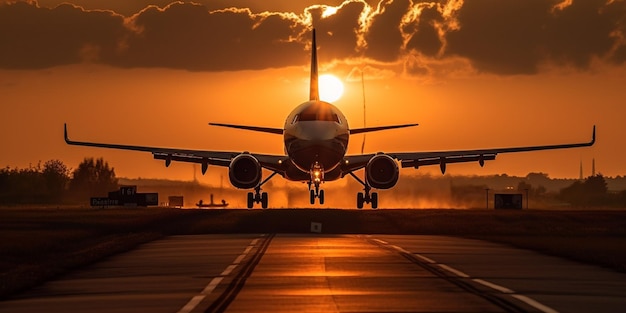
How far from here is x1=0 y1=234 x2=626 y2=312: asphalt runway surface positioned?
25438 millimetres

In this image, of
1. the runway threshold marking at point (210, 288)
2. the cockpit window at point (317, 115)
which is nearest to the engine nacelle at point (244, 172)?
the cockpit window at point (317, 115)

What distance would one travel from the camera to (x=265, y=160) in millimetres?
84938

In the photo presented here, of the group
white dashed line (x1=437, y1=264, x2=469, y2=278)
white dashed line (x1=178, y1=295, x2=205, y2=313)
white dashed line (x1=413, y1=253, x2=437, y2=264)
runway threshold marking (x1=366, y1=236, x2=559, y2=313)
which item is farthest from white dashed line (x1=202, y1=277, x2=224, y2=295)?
white dashed line (x1=413, y1=253, x2=437, y2=264)

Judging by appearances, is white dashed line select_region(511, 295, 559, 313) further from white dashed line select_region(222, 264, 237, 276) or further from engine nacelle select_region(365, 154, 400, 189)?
engine nacelle select_region(365, 154, 400, 189)

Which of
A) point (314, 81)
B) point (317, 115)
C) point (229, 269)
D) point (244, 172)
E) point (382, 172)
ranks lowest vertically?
→ point (229, 269)

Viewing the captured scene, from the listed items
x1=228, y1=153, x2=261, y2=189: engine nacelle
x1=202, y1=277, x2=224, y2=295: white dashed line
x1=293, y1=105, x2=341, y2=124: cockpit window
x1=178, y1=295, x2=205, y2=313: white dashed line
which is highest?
x1=293, y1=105, x2=341, y2=124: cockpit window

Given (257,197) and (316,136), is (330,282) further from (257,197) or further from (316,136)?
(257,197)

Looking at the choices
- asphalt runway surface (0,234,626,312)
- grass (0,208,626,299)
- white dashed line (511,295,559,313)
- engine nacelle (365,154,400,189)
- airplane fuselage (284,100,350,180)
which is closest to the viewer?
white dashed line (511,295,559,313)

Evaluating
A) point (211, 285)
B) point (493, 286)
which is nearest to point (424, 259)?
point (493, 286)

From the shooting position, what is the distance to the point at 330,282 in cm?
3105

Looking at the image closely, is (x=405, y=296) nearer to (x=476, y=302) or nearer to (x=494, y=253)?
(x=476, y=302)

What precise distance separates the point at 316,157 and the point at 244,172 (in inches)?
282

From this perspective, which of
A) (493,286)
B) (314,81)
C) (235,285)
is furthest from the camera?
(314,81)

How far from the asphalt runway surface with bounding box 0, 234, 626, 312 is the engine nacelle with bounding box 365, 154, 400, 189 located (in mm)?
33182
